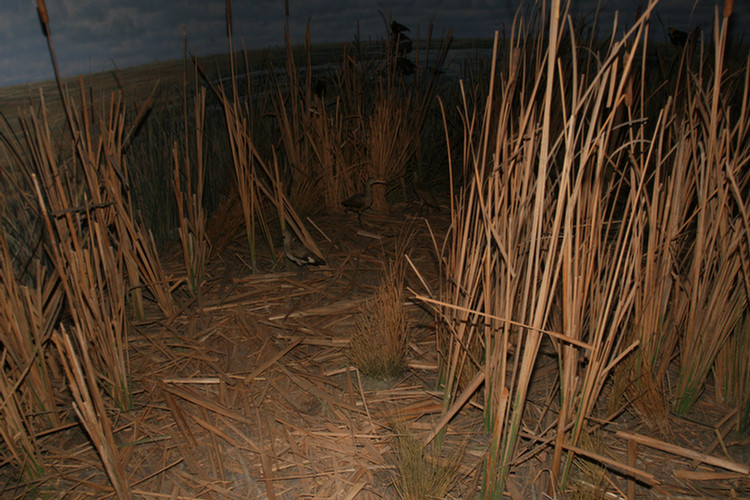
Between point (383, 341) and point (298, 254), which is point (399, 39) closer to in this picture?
point (298, 254)

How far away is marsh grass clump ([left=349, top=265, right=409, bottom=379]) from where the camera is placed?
4.58ft

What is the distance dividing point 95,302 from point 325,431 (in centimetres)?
62

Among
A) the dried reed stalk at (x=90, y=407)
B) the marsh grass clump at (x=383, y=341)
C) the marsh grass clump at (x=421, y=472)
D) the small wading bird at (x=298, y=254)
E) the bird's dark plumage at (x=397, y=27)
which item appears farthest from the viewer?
the bird's dark plumage at (x=397, y=27)

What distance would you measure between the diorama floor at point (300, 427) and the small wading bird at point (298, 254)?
0.61 ft

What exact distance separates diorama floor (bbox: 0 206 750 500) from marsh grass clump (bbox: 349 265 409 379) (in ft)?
0.14

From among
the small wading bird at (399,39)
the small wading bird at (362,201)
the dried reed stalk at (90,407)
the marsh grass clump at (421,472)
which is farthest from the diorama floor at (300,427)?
the small wading bird at (399,39)

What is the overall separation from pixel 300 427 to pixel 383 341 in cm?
31

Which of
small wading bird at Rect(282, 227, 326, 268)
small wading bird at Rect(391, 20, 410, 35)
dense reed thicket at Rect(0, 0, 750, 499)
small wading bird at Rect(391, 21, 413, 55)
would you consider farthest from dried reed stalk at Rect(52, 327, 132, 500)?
small wading bird at Rect(391, 20, 410, 35)

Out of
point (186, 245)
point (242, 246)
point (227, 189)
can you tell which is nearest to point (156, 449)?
point (186, 245)

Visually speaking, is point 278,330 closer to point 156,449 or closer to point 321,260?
point 321,260

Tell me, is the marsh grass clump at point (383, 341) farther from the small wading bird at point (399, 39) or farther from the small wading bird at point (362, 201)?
the small wading bird at point (399, 39)

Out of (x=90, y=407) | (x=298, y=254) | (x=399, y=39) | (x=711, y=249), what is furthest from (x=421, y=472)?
(x=399, y=39)

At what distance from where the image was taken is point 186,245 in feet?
5.50

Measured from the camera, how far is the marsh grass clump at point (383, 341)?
4.58 ft
